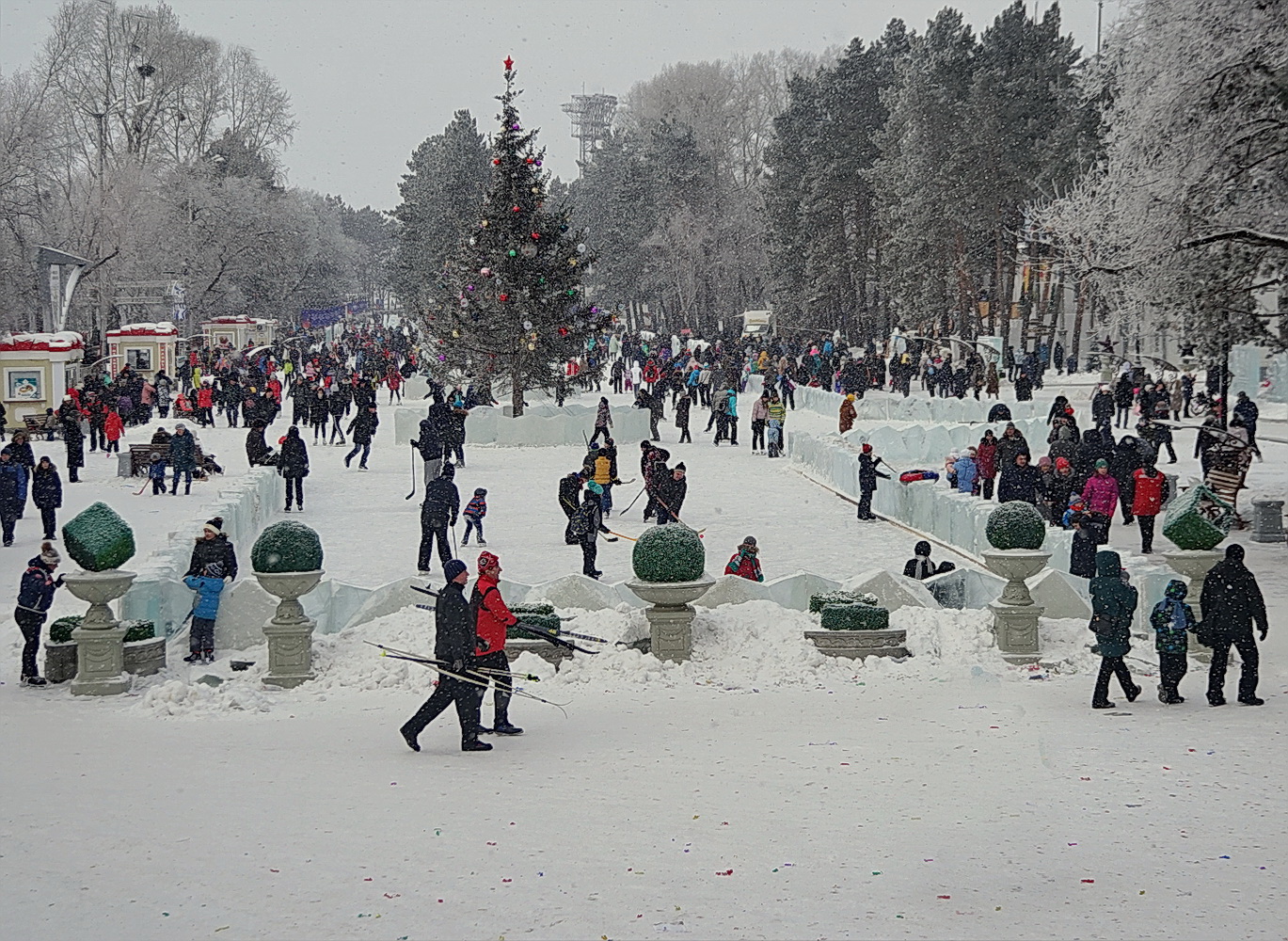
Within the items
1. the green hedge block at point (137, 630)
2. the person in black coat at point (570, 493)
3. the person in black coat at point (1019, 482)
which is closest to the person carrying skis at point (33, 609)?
the green hedge block at point (137, 630)

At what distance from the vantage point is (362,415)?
88.7ft

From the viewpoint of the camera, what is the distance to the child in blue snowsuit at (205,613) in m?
12.4

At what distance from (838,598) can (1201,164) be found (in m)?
9.98

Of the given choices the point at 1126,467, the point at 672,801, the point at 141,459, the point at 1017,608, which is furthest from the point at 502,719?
the point at 141,459

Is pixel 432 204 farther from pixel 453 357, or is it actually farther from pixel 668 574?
pixel 668 574

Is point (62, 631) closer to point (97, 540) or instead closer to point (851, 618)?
point (97, 540)

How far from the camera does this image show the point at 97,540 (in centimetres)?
1150

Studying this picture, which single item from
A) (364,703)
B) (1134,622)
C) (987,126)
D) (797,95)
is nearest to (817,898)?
(364,703)

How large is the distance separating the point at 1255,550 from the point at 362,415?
49.1 ft

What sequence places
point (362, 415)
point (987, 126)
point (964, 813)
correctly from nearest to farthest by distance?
1. point (964, 813)
2. point (362, 415)
3. point (987, 126)

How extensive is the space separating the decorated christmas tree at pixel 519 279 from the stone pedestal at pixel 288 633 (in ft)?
77.1

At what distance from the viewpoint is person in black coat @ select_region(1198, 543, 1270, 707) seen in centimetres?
1046

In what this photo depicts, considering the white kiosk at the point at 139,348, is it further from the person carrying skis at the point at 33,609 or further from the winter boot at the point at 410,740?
the winter boot at the point at 410,740

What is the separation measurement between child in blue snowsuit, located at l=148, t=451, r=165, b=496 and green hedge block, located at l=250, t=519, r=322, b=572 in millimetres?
12464
